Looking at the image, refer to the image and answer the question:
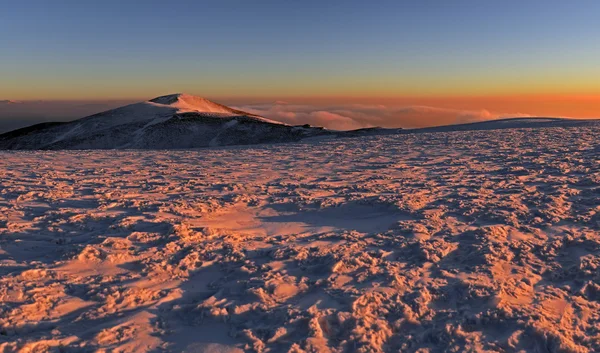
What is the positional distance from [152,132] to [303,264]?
35.6 metres

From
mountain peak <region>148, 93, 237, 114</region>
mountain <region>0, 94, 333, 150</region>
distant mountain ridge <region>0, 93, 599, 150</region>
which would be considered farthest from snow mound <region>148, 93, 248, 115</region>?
distant mountain ridge <region>0, 93, 599, 150</region>

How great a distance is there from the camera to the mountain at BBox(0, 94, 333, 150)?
36469 mm

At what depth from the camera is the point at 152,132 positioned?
127ft

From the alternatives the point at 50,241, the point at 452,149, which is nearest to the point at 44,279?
the point at 50,241

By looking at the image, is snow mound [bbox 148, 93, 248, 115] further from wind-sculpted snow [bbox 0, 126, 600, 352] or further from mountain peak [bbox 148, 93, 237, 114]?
wind-sculpted snow [bbox 0, 126, 600, 352]

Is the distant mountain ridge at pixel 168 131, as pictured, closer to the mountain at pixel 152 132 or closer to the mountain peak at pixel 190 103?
the mountain at pixel 152 132

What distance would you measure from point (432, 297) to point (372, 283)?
0.71m

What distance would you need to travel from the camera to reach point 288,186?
10711mm

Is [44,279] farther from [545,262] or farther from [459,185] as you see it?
[459,185]

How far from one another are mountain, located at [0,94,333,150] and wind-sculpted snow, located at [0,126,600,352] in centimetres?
2517

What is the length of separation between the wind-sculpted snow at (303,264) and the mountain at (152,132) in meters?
25.2

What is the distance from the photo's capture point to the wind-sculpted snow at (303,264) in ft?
14.3

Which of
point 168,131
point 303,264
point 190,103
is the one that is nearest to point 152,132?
point 168,131

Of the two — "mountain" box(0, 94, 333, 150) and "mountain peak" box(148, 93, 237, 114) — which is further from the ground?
"mountain peak" box(148, 93, 237, 114)
